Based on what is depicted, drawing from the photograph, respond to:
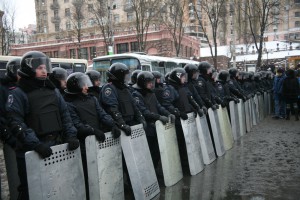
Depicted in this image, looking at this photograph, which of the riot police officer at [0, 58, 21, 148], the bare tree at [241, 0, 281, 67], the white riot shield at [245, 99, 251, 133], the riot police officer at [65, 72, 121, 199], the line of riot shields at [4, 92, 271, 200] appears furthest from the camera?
the bare tree at [241, 0, 281, 67]

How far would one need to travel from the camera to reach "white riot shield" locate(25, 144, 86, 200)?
3.30 meters

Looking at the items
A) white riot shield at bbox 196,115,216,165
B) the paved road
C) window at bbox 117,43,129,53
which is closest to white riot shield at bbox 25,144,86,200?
the paved road

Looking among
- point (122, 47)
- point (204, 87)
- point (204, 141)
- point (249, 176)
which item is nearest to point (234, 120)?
point (204, 87)

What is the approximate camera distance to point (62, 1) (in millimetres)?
64188

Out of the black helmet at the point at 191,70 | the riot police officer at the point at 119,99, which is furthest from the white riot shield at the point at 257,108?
the riot police officer at the point at 119,99

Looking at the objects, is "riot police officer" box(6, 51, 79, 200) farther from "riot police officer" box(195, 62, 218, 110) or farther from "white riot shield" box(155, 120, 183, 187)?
"riot police officer" box(195, 62, 218, 110)

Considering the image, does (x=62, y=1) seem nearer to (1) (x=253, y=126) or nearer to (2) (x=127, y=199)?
(1) (x=253, y=126)

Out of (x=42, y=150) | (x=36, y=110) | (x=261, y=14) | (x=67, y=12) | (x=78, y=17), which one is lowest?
(x=42, y=150)

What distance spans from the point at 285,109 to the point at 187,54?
115ft

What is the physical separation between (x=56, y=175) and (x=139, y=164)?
1.42 meters

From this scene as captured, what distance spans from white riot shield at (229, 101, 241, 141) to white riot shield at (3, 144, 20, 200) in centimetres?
588

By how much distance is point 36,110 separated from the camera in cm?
366

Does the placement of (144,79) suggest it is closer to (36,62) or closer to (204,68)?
(36,62)

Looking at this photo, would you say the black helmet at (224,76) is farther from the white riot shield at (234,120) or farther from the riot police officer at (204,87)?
the riot police officer at (204,87)
